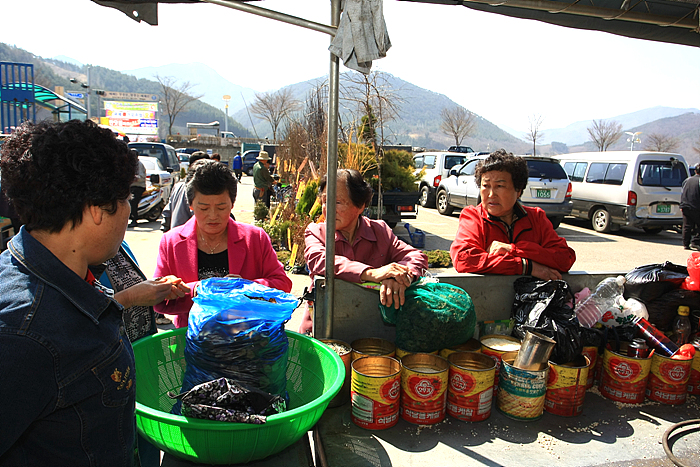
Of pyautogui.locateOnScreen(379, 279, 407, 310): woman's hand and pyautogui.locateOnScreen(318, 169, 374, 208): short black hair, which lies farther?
pyautogui.locateOnScreen(318, 169, 374, 208): short black hair

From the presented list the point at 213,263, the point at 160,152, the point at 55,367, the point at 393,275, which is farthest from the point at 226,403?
the point at 160,152

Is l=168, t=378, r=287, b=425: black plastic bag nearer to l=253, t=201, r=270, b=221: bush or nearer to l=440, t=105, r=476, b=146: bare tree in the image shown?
l=253, t=201, r=270, b=221: bush

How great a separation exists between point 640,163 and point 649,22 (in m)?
9.01

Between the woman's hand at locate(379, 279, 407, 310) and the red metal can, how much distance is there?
1352 millimetres

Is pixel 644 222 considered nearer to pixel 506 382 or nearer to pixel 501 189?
pixel 501 189

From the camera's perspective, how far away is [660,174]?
10.7 m

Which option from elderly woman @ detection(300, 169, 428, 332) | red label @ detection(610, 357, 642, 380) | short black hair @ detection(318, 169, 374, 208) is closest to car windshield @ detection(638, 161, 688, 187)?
red label @ detection(610, 357, 642, 380)

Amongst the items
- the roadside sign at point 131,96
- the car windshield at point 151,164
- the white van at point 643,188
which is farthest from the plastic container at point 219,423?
the roadside sign at point 131,96

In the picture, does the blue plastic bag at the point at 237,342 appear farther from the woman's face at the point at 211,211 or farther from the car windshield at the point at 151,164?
the car windshield at the point at 151,164

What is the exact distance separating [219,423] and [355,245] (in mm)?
1487

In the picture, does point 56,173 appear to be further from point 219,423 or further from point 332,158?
point 332,158

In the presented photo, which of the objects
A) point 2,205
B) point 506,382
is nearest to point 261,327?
point 506,382

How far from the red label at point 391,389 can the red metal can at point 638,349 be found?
1.39 m

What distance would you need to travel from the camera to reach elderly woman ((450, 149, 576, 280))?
271cm
